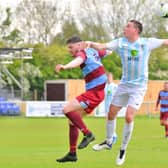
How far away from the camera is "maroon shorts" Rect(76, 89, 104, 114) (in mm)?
15367

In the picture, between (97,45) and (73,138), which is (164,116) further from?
(97,45)

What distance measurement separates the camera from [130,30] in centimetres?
1493

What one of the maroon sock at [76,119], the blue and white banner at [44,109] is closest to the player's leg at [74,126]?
the maroon sock at [76,119]

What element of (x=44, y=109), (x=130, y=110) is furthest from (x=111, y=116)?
(x=44, y=109)

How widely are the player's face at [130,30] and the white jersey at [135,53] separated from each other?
0.57 ft

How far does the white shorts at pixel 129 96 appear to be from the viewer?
15211 mm

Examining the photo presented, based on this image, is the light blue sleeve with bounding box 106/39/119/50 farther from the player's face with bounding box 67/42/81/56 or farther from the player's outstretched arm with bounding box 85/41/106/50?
the player's face with bounding box 67/42/81/56

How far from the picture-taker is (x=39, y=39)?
8238 cm

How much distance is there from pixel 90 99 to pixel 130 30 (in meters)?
1.56

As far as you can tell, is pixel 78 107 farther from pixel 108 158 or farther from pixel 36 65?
pixel 36 65

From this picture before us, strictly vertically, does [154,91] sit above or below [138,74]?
below

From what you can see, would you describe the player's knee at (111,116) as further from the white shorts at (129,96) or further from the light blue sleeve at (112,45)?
the light blue sleeve at (112,45)

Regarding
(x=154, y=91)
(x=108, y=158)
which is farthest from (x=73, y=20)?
(x=108, y=158)

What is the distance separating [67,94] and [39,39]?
2442 centimetres
